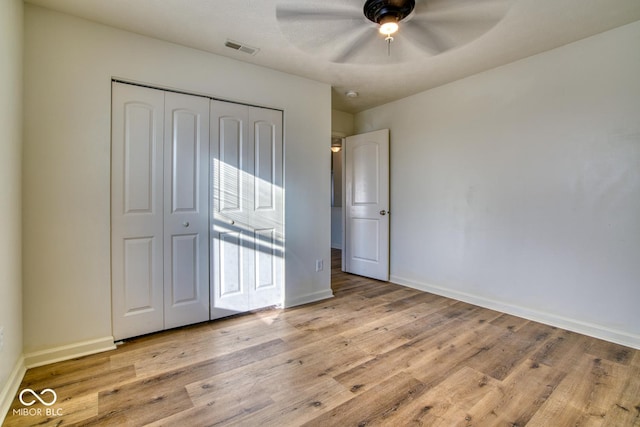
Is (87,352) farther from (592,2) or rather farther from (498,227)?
(592,2)

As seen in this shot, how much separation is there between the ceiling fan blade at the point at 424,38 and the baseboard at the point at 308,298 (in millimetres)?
2622

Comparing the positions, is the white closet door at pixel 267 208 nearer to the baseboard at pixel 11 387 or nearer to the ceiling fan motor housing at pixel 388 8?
the ceiling fan motor housing at pixel 388 8

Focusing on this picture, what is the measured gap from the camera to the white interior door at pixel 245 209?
9.28 ft

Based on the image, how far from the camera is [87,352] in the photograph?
88.4 inches

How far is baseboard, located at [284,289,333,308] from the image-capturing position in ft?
10.7

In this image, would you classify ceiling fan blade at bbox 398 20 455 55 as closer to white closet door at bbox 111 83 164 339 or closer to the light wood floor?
white closet door at bbox 111 83 164 339

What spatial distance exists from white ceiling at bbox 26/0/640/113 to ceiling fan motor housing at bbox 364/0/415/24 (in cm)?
15

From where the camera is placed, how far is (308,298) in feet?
11.2

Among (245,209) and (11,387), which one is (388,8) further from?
(11,387)

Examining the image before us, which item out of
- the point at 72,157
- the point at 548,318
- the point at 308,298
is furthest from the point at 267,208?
the point at 548,318

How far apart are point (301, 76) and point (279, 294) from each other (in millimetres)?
2328

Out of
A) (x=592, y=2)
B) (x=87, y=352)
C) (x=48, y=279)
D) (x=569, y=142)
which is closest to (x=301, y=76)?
(x=592, y=2)

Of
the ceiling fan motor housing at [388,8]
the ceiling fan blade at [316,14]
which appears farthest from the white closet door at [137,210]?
the ceiling fan motor housing at [388,8]

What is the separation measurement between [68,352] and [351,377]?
6.60 feet
